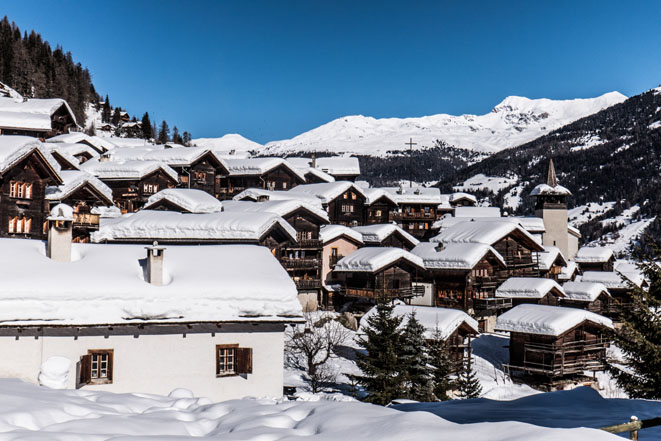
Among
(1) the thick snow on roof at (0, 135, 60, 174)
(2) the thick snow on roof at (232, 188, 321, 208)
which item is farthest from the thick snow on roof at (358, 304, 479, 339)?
(1) the thick snow on roof at (0, 135, 60, 174)

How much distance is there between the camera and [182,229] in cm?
3859

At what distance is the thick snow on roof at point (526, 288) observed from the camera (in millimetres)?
49156

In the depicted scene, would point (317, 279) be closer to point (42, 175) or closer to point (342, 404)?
point (42, 175)

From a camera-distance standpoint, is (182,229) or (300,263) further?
(300,263)

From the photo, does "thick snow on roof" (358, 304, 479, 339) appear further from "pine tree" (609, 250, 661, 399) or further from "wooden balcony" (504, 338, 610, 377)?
"pine tree" (609, 250, 661, 399)

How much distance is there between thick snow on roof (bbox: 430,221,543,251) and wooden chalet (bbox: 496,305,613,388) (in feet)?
40.1

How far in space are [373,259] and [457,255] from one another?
811cm

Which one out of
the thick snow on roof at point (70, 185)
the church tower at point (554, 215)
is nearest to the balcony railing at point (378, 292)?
the thick snow on roof at point (70, 185)

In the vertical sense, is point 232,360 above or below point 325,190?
below

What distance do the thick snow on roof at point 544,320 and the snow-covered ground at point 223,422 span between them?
29.5 meters

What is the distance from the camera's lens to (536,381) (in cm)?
3925

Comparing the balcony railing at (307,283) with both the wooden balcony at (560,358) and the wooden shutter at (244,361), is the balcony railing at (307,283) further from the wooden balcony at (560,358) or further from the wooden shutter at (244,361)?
the wooden shutter at (244,361)

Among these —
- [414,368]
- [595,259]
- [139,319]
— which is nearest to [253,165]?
[414,368]

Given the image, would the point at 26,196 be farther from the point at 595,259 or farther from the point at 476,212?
the point at 595,259
